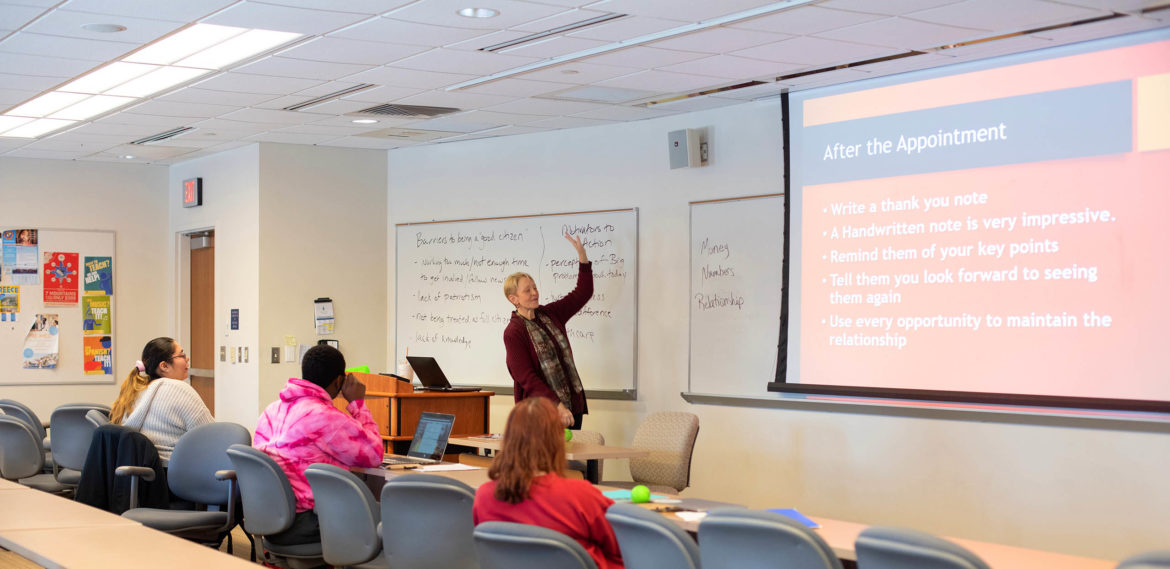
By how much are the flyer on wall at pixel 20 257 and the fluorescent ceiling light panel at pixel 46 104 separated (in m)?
2.21

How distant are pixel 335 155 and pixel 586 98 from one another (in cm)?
301

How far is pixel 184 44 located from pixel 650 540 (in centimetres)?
400

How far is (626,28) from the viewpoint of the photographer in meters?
5.25

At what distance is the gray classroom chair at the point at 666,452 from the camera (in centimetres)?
611

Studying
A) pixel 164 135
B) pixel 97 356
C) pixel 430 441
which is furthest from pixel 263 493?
pixel 97 356

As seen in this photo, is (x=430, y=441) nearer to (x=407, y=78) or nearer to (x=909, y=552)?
(x=407, y=78)

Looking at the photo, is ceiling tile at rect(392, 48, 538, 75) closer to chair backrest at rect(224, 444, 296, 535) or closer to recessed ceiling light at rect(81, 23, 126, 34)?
recessed ceiling light at rect(81, 23, 126, 34)

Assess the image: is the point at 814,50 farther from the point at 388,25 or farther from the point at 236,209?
the point at 236,209

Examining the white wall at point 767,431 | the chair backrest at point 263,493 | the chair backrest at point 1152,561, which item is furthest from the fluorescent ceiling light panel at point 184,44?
the chair backrest at point 1152,561

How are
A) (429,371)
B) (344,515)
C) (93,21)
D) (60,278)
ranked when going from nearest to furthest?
(344,515)
(93,21)
(429,371)
(60,278)

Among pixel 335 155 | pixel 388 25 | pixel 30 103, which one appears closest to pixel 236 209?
pixel 335 155

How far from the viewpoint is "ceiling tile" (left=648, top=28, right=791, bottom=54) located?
17.3 feet

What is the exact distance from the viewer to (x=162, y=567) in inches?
102

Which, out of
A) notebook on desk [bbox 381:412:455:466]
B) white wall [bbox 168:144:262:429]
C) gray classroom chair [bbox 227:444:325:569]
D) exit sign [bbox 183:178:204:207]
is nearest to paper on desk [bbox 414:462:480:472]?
notebook on desk [bbox 381:412:455:466]
